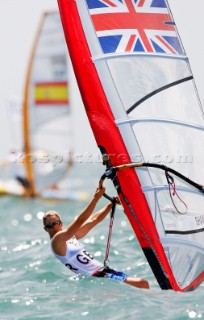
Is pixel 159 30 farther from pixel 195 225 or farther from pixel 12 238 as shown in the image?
pixel 12 238

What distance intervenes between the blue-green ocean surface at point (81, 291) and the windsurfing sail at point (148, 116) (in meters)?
0.31

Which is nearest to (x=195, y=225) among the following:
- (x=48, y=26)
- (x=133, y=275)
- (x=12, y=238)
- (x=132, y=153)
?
(x=132, y=153)

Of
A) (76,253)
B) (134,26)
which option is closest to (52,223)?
(76,253)

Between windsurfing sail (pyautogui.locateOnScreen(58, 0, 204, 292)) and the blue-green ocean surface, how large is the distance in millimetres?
313

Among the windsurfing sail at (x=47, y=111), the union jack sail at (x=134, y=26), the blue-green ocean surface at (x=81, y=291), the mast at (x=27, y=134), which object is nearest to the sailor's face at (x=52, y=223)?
the blue-green ocean surface at (x=81, y=291)

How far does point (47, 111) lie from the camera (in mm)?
16312

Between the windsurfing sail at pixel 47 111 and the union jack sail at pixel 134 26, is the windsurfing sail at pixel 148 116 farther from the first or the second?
the windsurfing sail at pixel 47 111

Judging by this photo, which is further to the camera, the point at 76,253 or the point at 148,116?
the point at 76,253

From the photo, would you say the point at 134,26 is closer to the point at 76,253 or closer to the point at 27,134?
the point at 76,253

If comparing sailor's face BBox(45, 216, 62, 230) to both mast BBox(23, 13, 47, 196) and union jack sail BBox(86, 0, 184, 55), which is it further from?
mast BBox(23, 13, 47, 196)

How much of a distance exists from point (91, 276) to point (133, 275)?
2.02 feet

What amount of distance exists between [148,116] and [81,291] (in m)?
1.51

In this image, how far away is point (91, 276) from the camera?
574cm

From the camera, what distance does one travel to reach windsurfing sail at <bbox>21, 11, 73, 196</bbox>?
15.6 m
